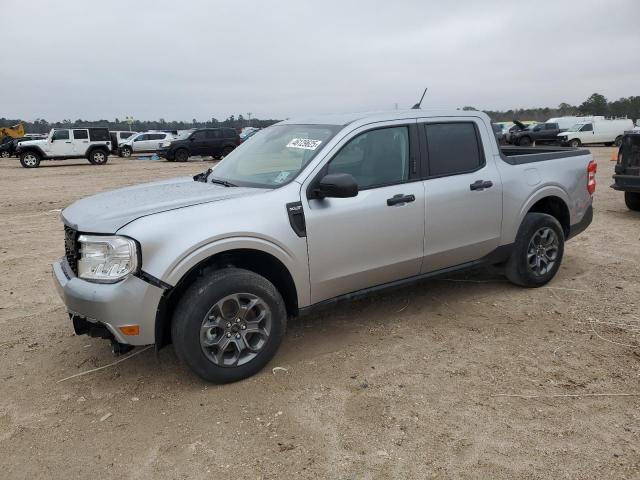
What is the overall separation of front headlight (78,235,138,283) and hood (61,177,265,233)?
0.07 m

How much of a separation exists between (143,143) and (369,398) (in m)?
32.8

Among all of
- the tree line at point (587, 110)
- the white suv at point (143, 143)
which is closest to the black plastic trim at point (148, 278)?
the white suv at point (143, 143)

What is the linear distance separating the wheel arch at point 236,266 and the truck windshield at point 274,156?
553 mm

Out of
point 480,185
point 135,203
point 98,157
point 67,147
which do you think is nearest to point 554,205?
point 480,185

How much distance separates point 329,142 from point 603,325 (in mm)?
2673

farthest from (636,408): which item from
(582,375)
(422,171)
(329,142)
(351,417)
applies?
(329,142)

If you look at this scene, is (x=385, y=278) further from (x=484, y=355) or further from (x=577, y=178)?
(x=577, y=178)

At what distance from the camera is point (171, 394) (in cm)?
338

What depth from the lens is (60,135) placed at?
2578cm

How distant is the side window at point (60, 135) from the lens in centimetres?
2567

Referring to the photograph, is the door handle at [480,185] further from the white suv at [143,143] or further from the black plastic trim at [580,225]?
the white suv at [143,143]

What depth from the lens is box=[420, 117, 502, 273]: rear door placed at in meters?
4.25

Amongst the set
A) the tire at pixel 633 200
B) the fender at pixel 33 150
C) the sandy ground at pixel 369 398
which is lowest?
the sandy ground at pixel 369 398

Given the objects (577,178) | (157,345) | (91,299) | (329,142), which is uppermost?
(329,142)
